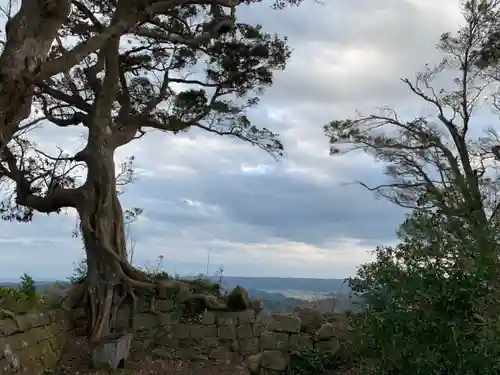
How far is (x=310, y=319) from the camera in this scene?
8.40 meters

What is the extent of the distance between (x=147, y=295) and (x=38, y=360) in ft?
6.95

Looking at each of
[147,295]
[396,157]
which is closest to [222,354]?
[147,295]

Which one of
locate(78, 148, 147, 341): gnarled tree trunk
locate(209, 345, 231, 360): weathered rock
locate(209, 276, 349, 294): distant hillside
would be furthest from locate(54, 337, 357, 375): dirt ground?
locate(209, 276, 349, 294): distant hillside

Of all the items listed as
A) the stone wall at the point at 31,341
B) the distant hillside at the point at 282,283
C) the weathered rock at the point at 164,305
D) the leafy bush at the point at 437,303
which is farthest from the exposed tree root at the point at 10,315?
the leafy bush at the point at 437,303

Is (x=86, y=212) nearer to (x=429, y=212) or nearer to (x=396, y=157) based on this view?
(x=429, y=212)

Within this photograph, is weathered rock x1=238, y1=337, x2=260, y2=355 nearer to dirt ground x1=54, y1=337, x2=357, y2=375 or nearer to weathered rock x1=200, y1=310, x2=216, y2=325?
dirt ground x1=54, y1=337, x2=357, y2=375

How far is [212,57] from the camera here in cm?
1062

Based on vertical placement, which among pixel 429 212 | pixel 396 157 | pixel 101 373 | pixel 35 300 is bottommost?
pixel 101 373

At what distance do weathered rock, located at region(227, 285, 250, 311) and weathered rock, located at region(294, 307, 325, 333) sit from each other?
0.98m

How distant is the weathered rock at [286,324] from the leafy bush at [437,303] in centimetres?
442

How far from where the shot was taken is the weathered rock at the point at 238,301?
9.54 meters

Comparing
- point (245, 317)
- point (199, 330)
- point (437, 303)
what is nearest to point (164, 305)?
point (199, 330)

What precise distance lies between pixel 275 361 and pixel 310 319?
1085mm

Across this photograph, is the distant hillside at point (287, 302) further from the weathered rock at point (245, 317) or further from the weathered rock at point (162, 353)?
the weathered rock at point (162, 353)
